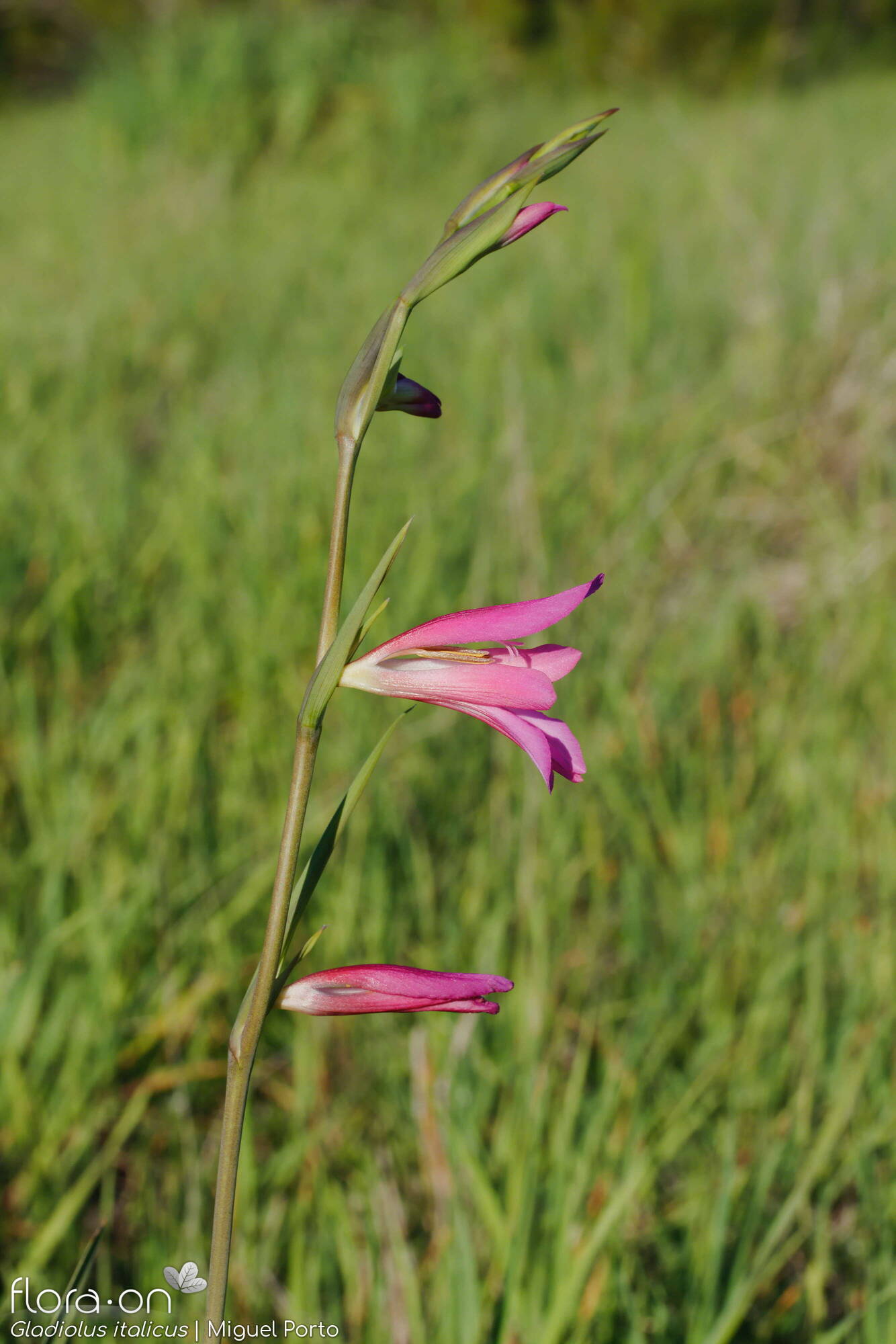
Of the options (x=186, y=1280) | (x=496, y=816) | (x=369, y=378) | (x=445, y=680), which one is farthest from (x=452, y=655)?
(x=496, y=816)

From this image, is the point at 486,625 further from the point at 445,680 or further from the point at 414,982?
the point at 414,982

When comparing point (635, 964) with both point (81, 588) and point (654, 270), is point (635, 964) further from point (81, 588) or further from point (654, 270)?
point (654, 270)

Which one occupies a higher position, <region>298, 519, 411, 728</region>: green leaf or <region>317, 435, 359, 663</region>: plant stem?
<region>317, 435, 359, 663</region>: plant stem

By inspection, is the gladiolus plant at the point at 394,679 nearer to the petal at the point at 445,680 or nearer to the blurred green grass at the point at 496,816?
the petal at the point at 445,680

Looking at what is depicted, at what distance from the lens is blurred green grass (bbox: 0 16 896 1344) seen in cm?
84

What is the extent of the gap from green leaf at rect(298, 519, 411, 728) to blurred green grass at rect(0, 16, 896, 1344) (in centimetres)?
22

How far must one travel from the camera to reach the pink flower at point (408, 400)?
465mm

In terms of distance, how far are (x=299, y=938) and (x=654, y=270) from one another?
2703mm

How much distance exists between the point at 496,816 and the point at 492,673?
2.87ft

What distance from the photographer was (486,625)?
1.45 ft

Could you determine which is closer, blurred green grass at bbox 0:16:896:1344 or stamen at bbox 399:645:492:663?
stamen at bbox 399:645:492:663

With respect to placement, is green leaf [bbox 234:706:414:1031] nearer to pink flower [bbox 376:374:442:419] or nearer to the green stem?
the green stem

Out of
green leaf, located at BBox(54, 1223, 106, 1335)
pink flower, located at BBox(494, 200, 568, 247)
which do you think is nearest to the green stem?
green leaf, located at BBox(54, 1223, 106, 1335)

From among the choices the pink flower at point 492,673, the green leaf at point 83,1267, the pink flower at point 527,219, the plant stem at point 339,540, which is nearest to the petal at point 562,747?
the pink flower at point 492,673
